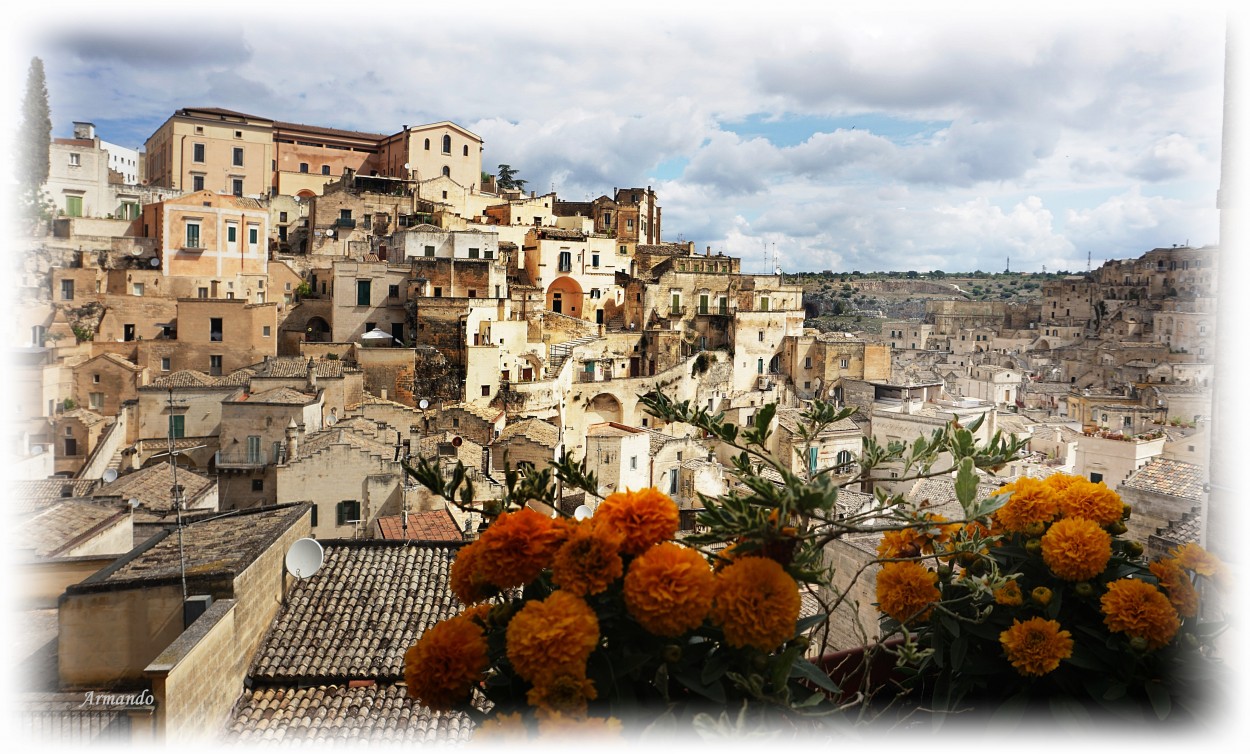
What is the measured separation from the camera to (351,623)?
705cm

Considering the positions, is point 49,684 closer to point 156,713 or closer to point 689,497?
point 156,713

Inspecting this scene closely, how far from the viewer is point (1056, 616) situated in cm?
232

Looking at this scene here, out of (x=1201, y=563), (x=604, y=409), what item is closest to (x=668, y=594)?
(x=1201, y=563)

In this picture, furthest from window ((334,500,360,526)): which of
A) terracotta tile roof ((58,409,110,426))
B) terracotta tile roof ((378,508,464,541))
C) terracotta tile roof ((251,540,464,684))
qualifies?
terracotta tile roof ((58,409,110,426))

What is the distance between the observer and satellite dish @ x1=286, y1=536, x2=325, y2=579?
23.4 ft

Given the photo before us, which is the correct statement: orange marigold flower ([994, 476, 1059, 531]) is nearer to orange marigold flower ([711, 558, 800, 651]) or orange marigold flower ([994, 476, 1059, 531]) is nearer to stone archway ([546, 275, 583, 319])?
orange marigold flower ([711, 558, 800, 651])

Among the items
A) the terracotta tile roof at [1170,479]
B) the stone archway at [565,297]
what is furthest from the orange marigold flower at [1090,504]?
the stone archway at [565,297]

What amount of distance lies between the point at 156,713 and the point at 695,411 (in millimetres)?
3933

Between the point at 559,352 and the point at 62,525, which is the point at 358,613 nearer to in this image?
the point at 62,525

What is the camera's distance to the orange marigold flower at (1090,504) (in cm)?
246

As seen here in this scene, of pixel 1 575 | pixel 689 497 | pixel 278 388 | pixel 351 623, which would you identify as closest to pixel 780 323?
pixel 689 497

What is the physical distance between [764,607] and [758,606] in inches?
0.5

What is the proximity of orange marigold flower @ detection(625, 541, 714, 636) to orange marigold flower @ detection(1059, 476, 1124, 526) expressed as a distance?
1.28 meters

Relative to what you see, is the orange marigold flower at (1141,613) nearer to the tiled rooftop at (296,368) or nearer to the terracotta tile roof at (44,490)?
the terracotta tile roof at (44,490)
